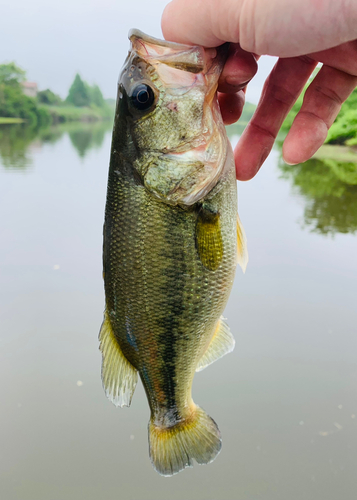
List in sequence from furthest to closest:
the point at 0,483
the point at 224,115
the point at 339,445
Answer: the point at 339,445 → the point at 0,483 → the point at 224,115

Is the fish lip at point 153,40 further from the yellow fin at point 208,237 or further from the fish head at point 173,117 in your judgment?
the yellow fin at point 208,237

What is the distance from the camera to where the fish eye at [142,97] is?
1386 millimetres

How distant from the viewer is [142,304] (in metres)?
1.49

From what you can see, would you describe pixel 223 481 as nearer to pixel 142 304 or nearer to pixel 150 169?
pixel 142 304

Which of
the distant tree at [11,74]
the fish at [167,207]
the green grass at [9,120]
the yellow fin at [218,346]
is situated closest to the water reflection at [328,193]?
the yellow fin at [218,346]

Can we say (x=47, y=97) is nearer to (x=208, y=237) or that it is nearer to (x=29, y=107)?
(x=29, y=107)

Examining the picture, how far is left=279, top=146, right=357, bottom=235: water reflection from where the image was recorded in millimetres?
7012

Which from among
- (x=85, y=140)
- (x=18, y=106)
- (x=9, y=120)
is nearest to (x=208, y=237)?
(x=85, y=140)

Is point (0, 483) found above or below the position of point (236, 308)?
below

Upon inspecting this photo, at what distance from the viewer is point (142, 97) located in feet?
4.58

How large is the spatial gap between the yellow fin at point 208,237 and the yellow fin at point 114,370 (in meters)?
0.52

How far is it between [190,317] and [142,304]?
20 centimetres

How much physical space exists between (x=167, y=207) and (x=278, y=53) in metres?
0.71

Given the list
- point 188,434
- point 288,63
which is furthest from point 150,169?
point 188,434
